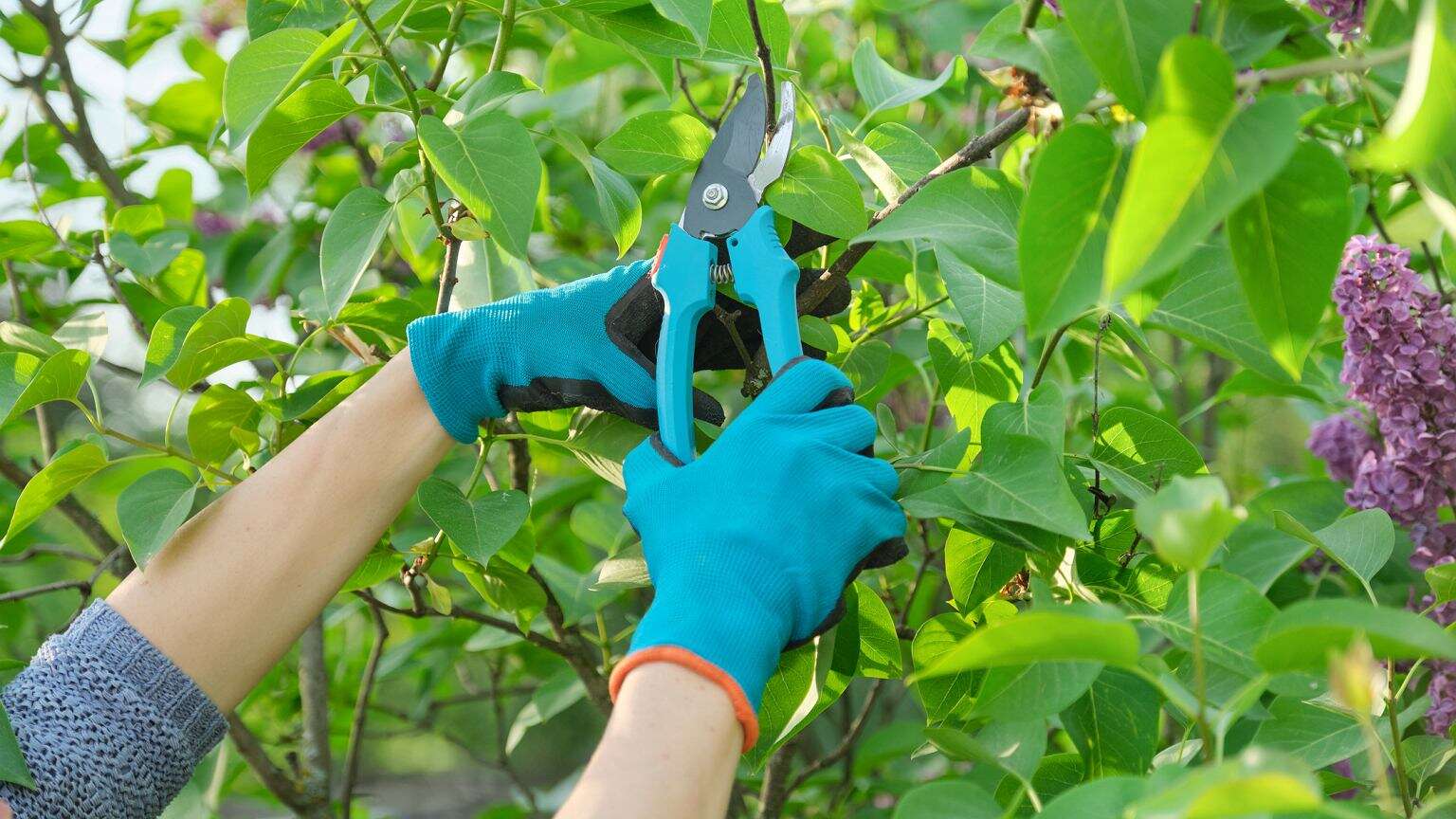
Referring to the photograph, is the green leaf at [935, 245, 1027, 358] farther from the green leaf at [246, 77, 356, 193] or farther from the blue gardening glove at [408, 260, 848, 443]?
the green leaf at [246, 77, 356, 193]

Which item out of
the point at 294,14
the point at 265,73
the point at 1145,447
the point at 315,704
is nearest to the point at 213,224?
the point at 315,704

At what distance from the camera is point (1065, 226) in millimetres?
596

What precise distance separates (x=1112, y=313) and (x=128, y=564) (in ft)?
3.65

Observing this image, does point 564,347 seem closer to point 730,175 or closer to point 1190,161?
point 730,175

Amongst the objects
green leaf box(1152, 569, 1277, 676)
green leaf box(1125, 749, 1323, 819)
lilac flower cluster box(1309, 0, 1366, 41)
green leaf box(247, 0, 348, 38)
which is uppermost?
green leaf box(247, 0, 348, 38)

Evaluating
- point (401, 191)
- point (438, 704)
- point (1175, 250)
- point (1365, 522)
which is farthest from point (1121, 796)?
point (438, 704)

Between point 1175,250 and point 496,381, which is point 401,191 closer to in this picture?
point 496,381

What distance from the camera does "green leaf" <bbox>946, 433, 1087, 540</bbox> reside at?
726mm

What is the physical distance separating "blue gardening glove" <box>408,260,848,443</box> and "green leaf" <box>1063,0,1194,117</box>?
398 millimetres

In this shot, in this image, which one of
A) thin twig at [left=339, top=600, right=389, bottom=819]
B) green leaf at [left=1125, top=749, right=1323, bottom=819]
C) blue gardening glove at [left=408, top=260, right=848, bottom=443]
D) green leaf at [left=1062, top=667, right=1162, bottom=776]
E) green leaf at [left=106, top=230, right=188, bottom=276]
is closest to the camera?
green leaf at [left=1125, top=749, right=1323, bottom=819]

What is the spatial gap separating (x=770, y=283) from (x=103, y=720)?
2.05 feet

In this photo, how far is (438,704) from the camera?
69.9 inches

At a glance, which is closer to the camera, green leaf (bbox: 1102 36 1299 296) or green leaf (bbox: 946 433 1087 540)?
green leaf (bbox: 1102 36 1299 296)

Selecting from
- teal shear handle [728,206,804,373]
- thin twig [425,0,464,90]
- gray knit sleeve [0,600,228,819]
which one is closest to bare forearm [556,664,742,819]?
teal shear handle [728,206,804,373]
